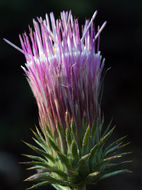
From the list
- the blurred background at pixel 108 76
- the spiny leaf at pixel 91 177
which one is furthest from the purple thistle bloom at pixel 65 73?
the blurred background at pixel 108 76

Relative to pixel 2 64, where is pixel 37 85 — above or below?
below

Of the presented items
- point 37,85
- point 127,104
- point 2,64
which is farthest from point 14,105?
point 37,85

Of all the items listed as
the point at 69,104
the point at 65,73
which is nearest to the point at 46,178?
the point at 69,104

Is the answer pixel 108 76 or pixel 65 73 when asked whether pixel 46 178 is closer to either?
pixel 65 73

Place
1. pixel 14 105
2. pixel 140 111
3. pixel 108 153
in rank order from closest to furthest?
pixel 108 153
pixel 14 105
pixel 140 111

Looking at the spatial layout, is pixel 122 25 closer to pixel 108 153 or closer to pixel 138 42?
pixel 138 42

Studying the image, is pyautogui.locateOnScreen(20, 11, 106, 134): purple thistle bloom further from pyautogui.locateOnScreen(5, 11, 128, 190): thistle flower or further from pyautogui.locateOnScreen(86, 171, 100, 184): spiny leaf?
pyautogui.locateOnScreen(86, 171, 100, 184): spiny leaf
